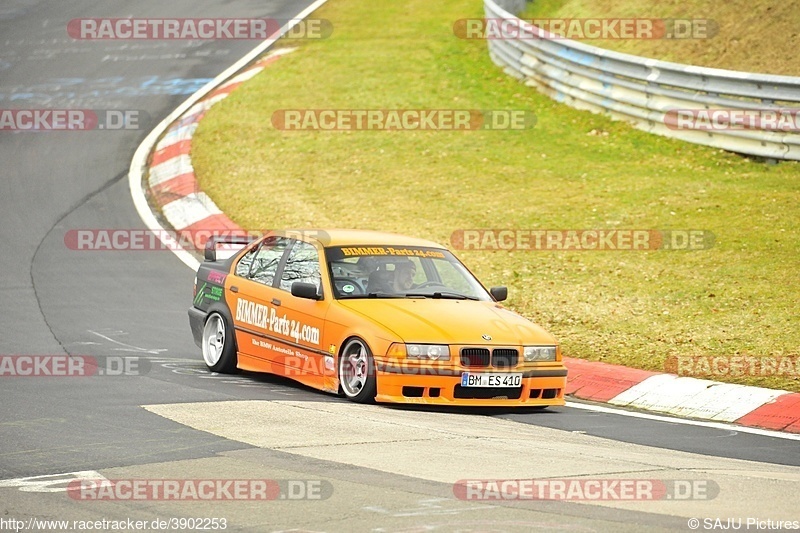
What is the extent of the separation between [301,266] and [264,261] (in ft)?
1.90

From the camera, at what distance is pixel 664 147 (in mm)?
19766

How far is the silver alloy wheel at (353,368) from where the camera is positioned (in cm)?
998

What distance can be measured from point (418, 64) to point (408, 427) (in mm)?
17311

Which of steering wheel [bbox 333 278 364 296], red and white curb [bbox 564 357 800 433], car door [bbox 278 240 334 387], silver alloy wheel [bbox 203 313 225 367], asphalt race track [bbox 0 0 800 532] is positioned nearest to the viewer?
asphalt race track [bbox 0 0 800 532]

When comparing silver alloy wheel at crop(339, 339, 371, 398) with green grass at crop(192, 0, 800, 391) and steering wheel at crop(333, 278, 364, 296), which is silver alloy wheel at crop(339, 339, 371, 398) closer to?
steering wheel at crop(333, 278, 364, 296)

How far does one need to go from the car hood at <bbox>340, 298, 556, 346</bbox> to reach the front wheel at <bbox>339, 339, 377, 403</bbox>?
0.27 meters

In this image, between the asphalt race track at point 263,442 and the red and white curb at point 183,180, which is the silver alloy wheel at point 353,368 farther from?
the red and white curb at point 183,180

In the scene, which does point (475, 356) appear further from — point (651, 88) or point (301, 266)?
point (651, 88)

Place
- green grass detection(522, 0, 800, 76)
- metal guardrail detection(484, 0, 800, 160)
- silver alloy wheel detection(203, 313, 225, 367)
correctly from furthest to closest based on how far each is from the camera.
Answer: green grass detection(522, 0, 800, 76), metal guardrail detection(484, 0, 800, 160), silver alloy wheel detection(203, 313, 225, 367)

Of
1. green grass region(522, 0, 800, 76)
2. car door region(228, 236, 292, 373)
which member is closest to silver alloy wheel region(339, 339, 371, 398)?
car door region(228, 236, 292, 373)

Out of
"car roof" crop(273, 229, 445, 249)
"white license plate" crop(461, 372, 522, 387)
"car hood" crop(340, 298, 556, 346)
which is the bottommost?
"white license plate" crop(461, 372, 522, 387)

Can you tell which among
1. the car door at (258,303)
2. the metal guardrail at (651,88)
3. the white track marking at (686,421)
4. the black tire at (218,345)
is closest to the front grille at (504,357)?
the white track marking at (686,421)

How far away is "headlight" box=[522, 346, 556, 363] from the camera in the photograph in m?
10.1

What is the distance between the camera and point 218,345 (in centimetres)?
1166
